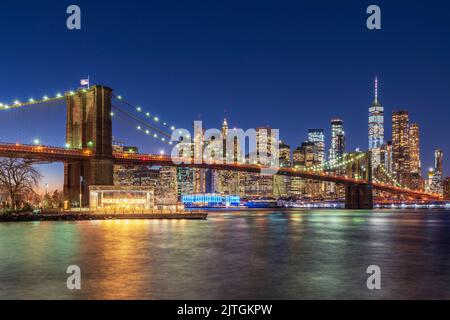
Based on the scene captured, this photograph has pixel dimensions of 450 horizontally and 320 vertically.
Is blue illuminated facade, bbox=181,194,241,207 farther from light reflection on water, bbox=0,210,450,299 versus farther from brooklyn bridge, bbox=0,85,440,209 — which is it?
light reflection on water, bbox=0,210,450,299

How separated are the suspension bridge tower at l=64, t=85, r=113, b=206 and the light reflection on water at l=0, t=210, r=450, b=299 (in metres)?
31.3

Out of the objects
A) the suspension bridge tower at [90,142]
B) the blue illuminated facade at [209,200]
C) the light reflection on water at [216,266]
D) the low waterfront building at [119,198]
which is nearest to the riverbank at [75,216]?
the low waterfront building at [119,198]

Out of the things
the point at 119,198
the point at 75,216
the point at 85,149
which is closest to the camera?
the point at 75,216

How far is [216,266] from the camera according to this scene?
24156mm

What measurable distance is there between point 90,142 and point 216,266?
172 ft

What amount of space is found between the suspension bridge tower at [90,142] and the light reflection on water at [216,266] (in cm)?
3134

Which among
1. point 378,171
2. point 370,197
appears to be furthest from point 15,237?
point 378,171

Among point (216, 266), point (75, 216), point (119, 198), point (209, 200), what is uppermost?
point (119, 198)

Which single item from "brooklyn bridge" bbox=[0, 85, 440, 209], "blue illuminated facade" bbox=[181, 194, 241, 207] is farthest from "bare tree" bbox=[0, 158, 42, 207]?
"blue illuminated facade" bbox=[181, 194, 241, 207]

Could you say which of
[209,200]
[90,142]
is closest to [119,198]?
[90,142]

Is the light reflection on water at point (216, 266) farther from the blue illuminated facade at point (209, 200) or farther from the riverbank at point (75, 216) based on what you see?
the blue illuminated facade at point (209, 200)

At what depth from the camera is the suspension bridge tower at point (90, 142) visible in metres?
70.4

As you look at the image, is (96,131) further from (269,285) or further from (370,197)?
(370,197)

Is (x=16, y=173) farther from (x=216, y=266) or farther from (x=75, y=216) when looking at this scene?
(x=216, y=266)
